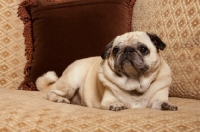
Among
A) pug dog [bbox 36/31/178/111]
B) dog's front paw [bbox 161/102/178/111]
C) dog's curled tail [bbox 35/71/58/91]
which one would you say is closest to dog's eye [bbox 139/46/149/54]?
pug dog [bbox 36/31/178/111]

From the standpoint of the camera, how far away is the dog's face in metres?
1.29

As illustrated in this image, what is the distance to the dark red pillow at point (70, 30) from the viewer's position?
1722 mm

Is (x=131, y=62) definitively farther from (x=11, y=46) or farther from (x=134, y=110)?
(x=11, y=46)

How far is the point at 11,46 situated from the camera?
1824 millimetres

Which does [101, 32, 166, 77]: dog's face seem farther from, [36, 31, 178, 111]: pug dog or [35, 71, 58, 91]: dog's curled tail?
[35, 71, 58, 91]: dog's curled tail

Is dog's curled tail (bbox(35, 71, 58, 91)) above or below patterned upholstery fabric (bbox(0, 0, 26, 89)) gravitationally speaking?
below

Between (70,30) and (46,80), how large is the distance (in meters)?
0.32

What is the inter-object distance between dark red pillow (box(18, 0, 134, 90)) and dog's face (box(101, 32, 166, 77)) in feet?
1.12

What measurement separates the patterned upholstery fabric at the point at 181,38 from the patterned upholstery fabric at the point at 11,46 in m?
0.78

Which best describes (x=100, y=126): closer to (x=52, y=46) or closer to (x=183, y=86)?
(x=183, y=86)

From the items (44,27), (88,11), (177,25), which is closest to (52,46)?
(44,27)

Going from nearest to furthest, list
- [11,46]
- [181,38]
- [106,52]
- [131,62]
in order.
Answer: [131,62] < [106,52] < [181,38] < [11,46]

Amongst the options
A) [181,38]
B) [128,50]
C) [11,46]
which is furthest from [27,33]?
[181,38]

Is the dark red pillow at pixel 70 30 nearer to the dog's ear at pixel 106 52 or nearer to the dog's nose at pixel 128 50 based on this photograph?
the dog's ear at pixel 106 52
